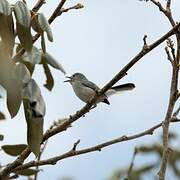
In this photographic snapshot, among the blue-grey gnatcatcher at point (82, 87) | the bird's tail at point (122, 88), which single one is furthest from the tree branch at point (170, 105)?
the blue-grey gnatcatcher at point (82, 87)

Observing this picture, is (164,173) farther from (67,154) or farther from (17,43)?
(17,43)

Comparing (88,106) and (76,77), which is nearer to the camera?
(88,106)

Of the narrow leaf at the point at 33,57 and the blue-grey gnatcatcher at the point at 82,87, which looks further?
the blue-grey gnatcatcher at the point at 82,87

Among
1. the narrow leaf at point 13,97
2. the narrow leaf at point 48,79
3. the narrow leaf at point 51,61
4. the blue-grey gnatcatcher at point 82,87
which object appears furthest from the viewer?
the blue-grey gnatcatcher at point 82,87

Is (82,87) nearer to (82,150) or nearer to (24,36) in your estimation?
(82,150)

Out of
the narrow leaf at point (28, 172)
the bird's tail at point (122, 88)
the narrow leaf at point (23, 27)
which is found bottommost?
the narrow leaf at point (28, 172)

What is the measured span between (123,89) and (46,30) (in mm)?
2749

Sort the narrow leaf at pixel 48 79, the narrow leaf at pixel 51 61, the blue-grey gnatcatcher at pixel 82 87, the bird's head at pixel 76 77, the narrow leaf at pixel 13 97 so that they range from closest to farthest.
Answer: the narrow leaf at pixel 13 97
the narrow leaf at pixel 51 61
the narrow leaf at pixel 48 79
the blue-grey gnatcatcher at pixel 82 87
the bird's head at pixel 76 77

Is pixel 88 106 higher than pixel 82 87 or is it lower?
lower

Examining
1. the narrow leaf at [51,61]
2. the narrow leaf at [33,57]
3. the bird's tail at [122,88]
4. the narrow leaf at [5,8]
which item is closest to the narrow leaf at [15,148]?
the narrow leaf at [51,61]

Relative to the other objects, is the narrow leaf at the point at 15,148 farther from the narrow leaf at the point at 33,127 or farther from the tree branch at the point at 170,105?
the tree branch at the point at 170,105

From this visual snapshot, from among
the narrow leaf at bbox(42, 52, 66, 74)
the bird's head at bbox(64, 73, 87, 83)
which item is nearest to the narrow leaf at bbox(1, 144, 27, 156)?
the narrow leaf at bbox(42, 52, 66, 74)

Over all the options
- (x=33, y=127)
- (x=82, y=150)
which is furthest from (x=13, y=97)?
(x=82, y=150)

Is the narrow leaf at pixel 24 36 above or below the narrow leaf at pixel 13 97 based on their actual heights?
above
